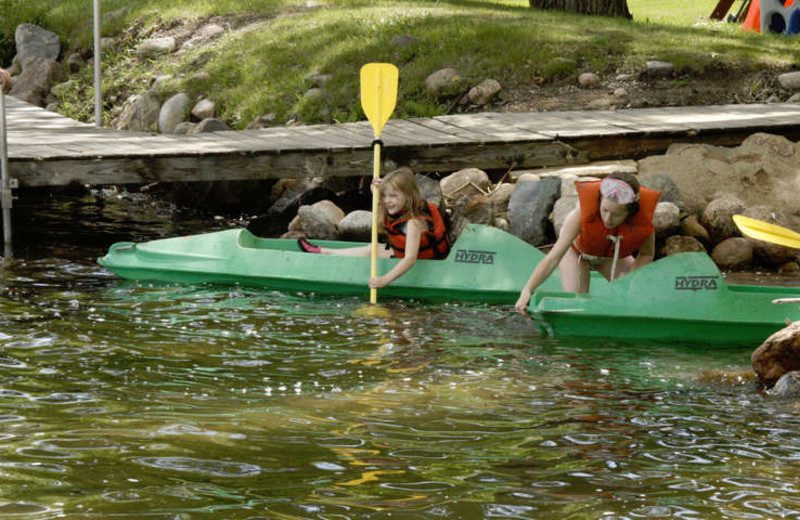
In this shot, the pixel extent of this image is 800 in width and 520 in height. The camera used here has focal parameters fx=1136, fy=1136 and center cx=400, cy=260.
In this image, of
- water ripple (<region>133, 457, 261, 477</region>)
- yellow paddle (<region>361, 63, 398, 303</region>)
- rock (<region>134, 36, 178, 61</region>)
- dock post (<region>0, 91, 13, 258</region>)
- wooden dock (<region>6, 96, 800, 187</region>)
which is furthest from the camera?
rock (<region>134, 36, 178, 61</region>)

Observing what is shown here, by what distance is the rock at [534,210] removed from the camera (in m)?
9.20

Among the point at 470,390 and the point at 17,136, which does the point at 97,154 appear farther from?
the point at 470,390

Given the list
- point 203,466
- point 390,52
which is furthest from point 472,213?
point 203,466

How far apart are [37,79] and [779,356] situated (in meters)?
12.5

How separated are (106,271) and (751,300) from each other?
4.82 m

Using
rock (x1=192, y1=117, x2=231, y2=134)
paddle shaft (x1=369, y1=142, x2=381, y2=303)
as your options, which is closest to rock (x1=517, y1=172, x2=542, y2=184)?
paddle shaft (x1=369, y1=142, x2=381, y2=303)

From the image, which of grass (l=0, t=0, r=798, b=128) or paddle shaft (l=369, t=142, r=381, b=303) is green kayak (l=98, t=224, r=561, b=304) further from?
grass (l=0, t=0, r=798, b=128)

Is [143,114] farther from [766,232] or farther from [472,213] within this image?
[766,232]

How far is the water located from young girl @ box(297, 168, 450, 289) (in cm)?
38

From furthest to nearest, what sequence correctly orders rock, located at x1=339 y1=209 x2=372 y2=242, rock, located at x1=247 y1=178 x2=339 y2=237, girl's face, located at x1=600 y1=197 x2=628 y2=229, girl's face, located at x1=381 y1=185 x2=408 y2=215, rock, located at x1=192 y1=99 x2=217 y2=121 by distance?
rock, located at x1=192 y1=99 x2=217 y2=121
rock, located at x1=247 y1=178 x2=339 y2=237
rock, located at x1=339 y1=209 x2=372 y2=242
girl's face, located at x1=381 y1=185 x2=408 y2=215
girl's face, located at x1=600 y1=197 x2=628 y2=229

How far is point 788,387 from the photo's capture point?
561cm

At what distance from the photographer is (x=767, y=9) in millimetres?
15844

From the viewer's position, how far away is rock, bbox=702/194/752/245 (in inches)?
360

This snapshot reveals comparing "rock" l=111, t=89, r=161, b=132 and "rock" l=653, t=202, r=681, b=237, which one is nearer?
"rock" l=653, t=202, r=681, b=237
